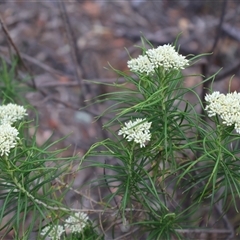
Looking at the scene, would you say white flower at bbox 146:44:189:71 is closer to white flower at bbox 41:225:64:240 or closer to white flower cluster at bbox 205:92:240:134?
white flower cluster at bbox 205:92:240:134

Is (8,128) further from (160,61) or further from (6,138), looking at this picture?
(160,61)

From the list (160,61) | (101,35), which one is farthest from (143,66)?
(101,35)

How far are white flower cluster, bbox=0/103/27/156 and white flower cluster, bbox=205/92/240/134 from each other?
0.50 m

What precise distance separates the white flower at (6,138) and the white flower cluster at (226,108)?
1.63 ft

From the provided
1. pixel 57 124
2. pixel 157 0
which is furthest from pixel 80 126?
pixel 157 0

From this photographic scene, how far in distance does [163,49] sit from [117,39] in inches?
125

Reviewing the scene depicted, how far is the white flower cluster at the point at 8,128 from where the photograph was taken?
1.21 metres

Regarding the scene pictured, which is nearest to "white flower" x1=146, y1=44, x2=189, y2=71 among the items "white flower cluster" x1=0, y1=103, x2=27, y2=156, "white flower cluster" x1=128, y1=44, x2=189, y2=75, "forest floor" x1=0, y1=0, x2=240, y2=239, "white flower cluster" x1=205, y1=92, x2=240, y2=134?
"white flower cluster" x1=128, y1=44, x2=189, y2=75

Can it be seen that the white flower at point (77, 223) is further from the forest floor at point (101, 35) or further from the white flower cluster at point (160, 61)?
the forest floor at point (101, 35)

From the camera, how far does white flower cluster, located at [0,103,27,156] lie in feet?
3.95

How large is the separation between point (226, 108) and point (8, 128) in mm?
547

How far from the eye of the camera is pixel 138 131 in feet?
4.02

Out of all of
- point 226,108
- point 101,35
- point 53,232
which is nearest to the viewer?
point 226,108

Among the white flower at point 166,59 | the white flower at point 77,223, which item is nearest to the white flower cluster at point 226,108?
the white flower at point 166,59
